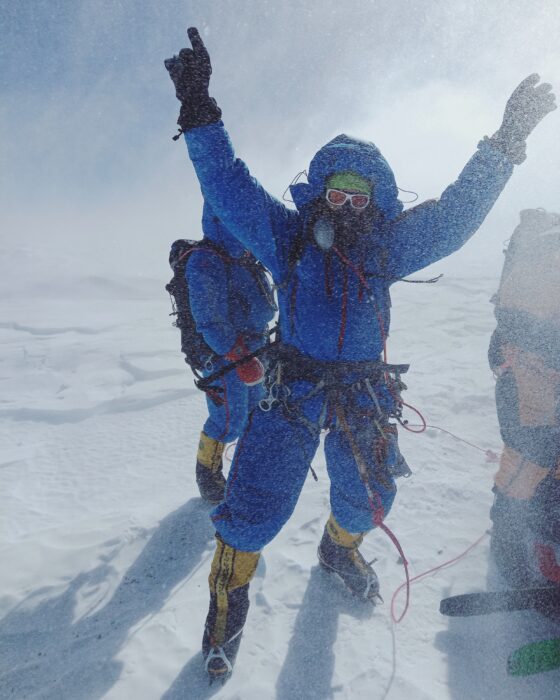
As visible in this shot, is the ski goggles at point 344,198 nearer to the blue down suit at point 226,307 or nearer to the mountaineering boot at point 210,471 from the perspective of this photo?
the blue down suit at point 226,307

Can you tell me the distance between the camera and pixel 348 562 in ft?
Answer: 8.13

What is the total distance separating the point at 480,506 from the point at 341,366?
211cm

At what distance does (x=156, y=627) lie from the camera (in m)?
2.24

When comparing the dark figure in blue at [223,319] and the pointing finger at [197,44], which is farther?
the dark figure in blue at [223,319]

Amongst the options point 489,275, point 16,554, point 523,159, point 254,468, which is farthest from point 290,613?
point 489,275

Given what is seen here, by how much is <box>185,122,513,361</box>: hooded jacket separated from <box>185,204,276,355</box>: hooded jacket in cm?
88

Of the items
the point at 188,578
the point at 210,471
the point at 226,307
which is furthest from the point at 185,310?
the point at 188,578

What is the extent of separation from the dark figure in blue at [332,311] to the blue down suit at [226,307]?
2.38 ft

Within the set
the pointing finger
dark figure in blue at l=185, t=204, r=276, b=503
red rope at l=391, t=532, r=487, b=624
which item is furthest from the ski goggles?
red rope at l=391, t=532, r=487, b=624

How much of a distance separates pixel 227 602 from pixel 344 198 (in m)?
2.01

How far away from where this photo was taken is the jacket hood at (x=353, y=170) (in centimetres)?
185

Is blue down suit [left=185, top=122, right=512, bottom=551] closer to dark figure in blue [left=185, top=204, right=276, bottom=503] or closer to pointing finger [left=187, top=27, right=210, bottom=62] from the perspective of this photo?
pointing finger [left=187, top=27, right=210, bottom=62]

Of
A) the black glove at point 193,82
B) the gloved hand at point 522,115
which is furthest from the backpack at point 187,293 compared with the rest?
the gloved hand at point 522,115

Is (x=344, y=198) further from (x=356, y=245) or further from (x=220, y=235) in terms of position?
(x=220, y=235)
